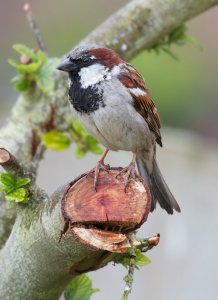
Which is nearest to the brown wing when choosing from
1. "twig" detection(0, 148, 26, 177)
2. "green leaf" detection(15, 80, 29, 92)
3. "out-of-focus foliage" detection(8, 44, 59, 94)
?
"out-of-focus foliage" detection(8, 44, 59, 94)

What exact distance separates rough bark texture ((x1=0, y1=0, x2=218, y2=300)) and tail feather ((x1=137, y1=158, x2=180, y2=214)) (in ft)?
1.05

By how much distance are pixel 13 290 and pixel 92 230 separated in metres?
0.31

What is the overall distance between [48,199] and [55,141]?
72cm

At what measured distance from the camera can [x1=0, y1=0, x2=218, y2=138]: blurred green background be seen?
6.52 metres

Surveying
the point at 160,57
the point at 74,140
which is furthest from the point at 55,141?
the point at 160,57

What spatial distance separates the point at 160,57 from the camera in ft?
23.3

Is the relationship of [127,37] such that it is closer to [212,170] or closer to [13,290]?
[13,290]

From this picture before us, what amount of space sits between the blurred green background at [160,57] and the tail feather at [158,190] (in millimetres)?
3027

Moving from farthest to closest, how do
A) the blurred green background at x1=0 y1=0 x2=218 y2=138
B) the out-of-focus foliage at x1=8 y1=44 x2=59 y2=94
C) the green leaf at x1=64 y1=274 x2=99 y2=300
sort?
the blurred green background at x1=0 y1=0 x2=218 y2=138, the out-of-focus foliage at x1=8 y1=44 x2=59 y2=94, the green leaf at x1=64 y1=274 x2=99 y2=300

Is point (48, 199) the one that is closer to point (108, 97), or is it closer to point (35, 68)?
point (108, 97)

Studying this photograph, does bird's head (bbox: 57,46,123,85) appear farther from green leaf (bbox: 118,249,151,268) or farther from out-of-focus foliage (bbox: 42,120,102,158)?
green leaf (bbox: 118,249,151,268)

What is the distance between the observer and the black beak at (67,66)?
261 cm

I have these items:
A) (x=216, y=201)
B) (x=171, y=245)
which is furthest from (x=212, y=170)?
(x=171, y=245)

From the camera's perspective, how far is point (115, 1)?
7785 millimetres
